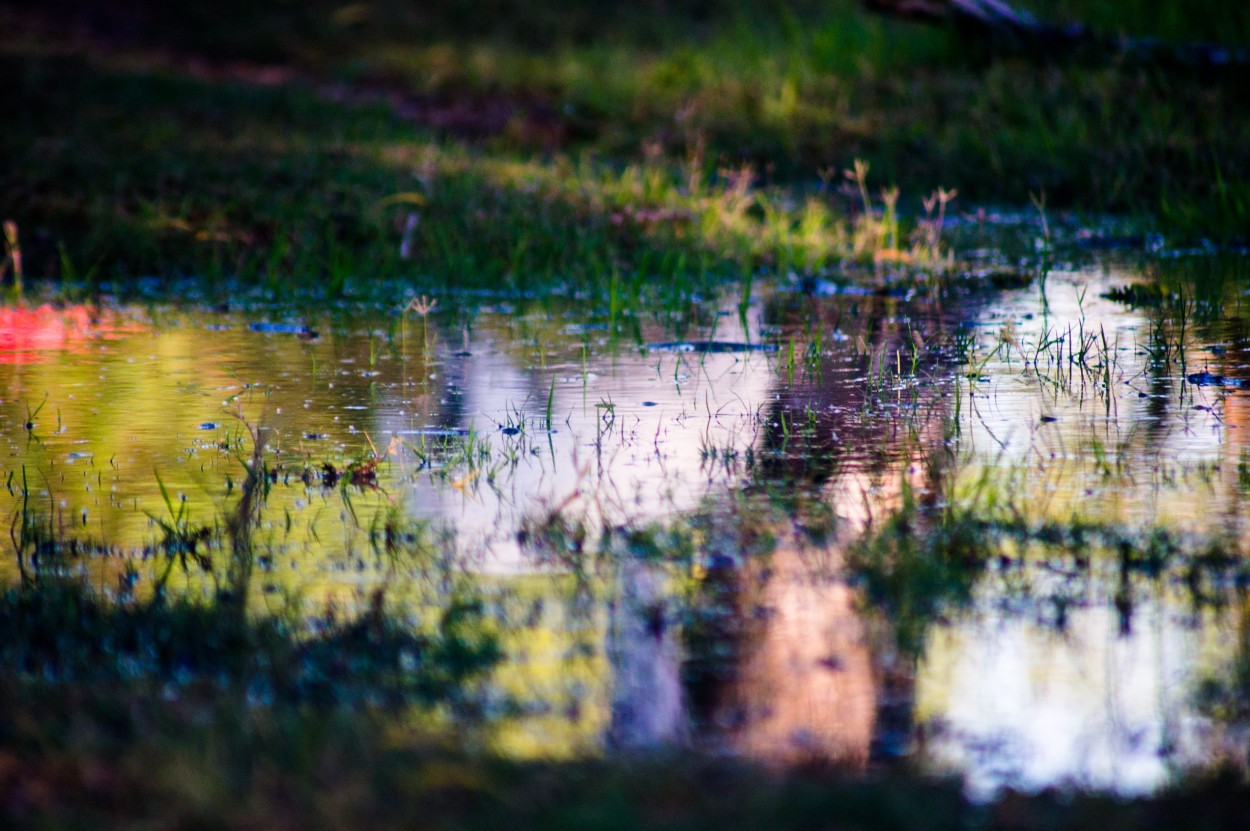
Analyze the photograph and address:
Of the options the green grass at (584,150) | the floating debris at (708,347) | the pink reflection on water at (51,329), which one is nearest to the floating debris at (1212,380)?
the floating debris at (708,347)

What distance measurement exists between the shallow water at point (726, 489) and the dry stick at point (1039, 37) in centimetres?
588

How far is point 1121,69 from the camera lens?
1448 centimetres

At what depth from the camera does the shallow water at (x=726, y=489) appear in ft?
10.9

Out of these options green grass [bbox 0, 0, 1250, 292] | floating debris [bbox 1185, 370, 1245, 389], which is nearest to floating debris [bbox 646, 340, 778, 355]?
floating debris [bbox 1185, 370, 1245, 389]

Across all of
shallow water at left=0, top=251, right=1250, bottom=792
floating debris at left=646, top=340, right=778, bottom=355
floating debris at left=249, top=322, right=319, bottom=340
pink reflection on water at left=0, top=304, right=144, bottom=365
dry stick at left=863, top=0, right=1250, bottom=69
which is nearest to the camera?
shallow water at left=0, top=251, right=1250, bottom=792

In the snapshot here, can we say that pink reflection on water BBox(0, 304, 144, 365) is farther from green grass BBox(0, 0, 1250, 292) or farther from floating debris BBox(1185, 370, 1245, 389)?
floating debris BBox(1185, 370, 1245, 389)

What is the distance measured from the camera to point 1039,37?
50.2 feet

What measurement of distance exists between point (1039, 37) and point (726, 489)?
11615mm

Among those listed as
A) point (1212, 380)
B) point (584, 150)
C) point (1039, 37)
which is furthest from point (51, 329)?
point (1039, 37)

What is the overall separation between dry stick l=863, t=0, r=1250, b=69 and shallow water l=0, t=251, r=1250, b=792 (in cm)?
588

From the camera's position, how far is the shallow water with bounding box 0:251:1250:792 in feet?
10.9

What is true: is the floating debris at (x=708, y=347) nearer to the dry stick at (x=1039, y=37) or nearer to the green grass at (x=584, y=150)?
the green grass at (x=584, y=150)

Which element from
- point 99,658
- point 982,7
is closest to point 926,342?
point 99,658

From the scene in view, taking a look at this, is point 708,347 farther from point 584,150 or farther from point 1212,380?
point 584,150
